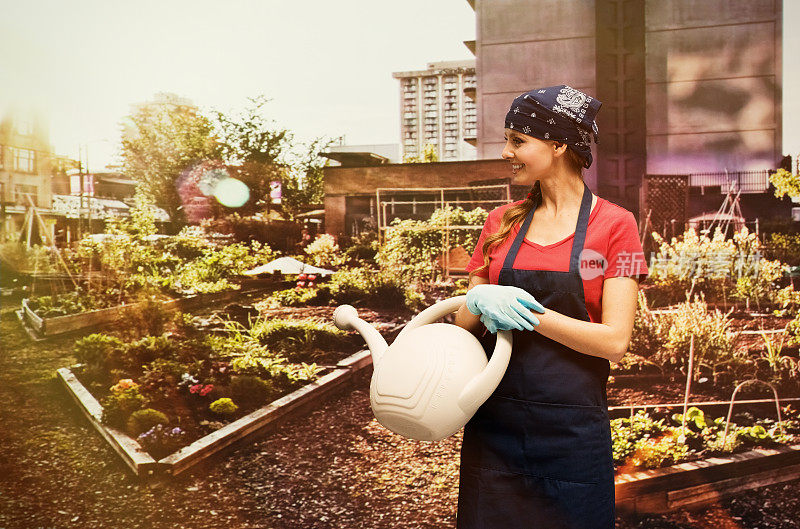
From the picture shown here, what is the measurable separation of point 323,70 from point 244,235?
108 centimetres

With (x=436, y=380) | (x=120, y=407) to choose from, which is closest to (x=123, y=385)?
(x=120, y=407)

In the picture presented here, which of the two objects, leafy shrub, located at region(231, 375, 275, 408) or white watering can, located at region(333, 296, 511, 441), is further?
leafy shrub, located at region(231, 375, 275, 408)

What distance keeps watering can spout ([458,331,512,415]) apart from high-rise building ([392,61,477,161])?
7.55ft

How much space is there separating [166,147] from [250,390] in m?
1.53

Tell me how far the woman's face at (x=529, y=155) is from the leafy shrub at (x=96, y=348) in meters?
2.83

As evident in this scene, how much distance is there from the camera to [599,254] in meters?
1.71

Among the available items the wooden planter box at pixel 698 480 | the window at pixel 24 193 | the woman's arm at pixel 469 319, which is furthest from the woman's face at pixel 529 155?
the window at pixel 24 193

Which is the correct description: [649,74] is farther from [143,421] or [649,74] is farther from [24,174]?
[24,174]

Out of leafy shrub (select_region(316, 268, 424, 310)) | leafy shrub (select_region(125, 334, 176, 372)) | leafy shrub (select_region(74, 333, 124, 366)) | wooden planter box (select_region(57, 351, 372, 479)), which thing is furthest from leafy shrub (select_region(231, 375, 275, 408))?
leafy shrub (select_region(74, 333, 124, 366))

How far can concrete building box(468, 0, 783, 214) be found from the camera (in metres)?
3.68

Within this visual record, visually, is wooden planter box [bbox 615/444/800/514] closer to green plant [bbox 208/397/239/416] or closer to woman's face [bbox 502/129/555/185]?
green plant [bbox 208/397/239/416]

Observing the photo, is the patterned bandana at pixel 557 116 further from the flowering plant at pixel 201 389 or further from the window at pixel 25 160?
the window at pixel 25 160

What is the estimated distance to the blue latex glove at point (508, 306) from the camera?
1614 millimetres

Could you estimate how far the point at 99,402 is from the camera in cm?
371
